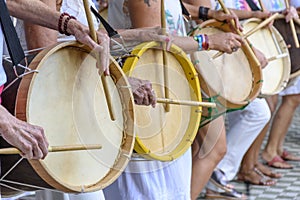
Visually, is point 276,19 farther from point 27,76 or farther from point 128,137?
point 27,76

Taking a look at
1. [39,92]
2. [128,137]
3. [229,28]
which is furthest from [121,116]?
[229,28]

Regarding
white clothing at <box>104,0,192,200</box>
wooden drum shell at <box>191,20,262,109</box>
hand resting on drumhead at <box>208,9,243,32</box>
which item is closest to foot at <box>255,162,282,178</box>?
wooden drum shell at <box>191,20,262,109</box>

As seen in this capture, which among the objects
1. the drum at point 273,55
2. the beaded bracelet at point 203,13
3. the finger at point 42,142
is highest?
the beaded bracelet at point 203,13

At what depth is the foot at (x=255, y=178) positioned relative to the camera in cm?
518

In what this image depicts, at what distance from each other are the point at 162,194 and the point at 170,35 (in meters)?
0.62

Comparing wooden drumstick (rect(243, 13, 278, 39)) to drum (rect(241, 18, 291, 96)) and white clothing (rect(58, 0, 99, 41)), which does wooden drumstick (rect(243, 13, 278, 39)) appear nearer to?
Result: drum (rect(241, 18, 291, 96))

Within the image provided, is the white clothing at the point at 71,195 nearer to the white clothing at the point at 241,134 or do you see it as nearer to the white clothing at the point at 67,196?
Result: the white clothing at the point at 67,196

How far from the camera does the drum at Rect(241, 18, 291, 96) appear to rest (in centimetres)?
446

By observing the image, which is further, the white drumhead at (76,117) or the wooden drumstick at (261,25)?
the wooden drumstick at (261,25)

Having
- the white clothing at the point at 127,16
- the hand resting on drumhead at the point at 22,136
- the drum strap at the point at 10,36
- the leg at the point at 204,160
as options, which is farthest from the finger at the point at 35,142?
the leg at the point at 204,160

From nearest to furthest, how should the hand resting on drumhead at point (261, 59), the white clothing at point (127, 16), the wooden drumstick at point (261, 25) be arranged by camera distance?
the white clothing at point (127, 16)
the hand resting on drumhead at point (261, 59)
the wooden drumstick at point (261, 25)

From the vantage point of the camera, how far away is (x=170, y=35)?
10.1ft

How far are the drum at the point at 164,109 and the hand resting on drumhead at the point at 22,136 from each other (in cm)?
69

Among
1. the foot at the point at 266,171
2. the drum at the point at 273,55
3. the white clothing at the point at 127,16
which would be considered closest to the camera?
the white clothing at the point at 127,16
